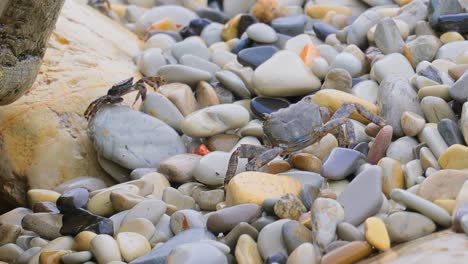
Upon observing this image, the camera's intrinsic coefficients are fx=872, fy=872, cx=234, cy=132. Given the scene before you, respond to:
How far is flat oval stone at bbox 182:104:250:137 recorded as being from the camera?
371 cm

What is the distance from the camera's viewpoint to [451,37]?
157 inches

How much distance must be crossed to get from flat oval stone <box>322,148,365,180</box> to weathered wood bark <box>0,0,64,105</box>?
1.16 m

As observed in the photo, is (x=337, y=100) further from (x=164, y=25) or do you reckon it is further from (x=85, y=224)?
(x=164, y=25)

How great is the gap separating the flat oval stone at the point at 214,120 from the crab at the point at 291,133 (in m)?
0.39

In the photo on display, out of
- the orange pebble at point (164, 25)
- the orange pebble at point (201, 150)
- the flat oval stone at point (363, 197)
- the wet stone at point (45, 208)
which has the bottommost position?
the wet stone at point (45, 208)

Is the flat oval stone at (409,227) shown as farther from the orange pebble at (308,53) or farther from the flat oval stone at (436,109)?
the orange pebble at (308,53)

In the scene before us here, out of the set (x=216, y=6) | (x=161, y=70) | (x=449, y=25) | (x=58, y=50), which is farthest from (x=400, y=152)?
(x=216, y=6)

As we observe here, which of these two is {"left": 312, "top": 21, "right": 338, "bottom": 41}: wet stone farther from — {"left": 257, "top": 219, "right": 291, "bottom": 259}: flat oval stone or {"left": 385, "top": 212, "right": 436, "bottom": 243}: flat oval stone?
{"left": 385, "top": 212, "right": 436, "bottom": 243}: flat oval stone

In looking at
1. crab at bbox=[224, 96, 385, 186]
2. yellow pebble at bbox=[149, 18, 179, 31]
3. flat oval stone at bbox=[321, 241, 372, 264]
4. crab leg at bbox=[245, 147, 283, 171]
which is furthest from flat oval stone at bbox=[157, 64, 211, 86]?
flat oval stone at bbox=[321, 241, 372, 264]

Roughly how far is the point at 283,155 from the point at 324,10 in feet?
5.71

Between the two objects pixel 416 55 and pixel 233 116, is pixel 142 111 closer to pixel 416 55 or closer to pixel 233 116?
pixel 233 116

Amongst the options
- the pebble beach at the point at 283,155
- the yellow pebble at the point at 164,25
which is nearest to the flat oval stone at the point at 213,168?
the pebble beach at the point at 283,155

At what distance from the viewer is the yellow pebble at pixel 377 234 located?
2.53 m

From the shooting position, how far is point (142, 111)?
3.96 m
